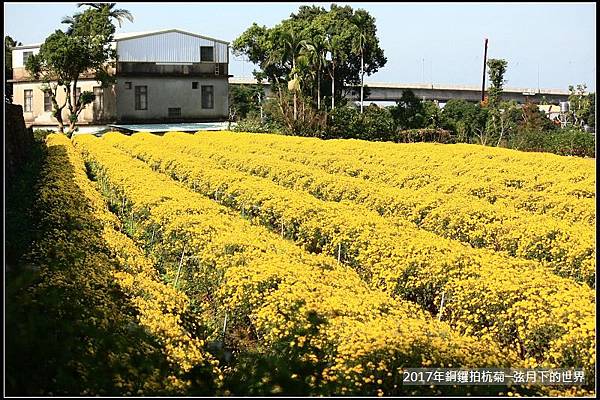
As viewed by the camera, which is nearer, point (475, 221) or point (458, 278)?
point (458, 278)

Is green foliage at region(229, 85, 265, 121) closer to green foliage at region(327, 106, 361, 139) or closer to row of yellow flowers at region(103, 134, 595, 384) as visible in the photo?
green foliage at region(327, 106, 361, 139)

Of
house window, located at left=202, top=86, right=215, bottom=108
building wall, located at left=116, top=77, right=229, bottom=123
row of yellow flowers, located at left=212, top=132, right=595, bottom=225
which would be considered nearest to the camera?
row of yellow flowers, located at left=212, top=132, right=595, bottom=225

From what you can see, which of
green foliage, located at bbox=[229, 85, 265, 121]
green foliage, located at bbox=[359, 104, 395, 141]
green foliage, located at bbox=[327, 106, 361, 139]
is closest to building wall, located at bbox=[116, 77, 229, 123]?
green foliage, located at bbox=[359, 104, 395, 141]

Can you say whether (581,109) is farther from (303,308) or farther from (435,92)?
(303,308)

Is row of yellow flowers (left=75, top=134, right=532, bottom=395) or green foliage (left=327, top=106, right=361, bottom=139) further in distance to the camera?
green foliage (left=327, top=106, right=361, bottom=139)

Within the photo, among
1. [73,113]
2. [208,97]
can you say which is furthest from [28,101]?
[208,97]

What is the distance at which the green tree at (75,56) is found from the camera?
3903cm

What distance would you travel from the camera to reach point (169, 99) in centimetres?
4456

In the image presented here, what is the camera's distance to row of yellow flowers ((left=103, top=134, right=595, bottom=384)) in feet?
23.7

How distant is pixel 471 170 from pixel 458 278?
10.5 metres

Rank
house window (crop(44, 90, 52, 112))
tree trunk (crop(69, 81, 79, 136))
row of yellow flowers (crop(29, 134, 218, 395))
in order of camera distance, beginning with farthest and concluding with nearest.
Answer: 1. house window (crop(44, 90, 52, 112))
2. tree trunk (crop(69, 81, 79, 136))
3. row of yellow flowers (crop(29, 134, 218, 395))

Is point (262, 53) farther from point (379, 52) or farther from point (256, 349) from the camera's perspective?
point (256, 349)

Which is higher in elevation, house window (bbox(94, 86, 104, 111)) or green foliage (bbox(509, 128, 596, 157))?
house window (bbox(94, 86, 104, 111))

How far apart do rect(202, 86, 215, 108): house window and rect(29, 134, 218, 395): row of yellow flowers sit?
3404 cm
